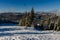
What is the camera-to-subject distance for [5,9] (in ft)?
41.5

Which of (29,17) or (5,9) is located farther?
(29,17)

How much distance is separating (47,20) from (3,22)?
3636 millimetres

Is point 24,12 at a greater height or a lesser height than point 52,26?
greater

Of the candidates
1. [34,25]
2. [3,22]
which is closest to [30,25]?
[34,25]

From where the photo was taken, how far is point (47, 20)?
42.5ft

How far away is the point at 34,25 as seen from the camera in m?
12.8

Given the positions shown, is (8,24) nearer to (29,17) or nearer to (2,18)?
(2,18)

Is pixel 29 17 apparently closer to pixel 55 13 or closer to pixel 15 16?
pixel 15 16

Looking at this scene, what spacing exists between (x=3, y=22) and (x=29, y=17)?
7.44 ft

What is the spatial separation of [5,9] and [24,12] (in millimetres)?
1610

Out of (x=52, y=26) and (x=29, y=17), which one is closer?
(x=52, y=26)

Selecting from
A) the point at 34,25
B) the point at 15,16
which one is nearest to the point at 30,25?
the point at 34,25

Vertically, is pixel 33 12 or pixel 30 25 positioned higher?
pixel 33 12

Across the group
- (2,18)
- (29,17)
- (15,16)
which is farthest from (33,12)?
(2,18)
